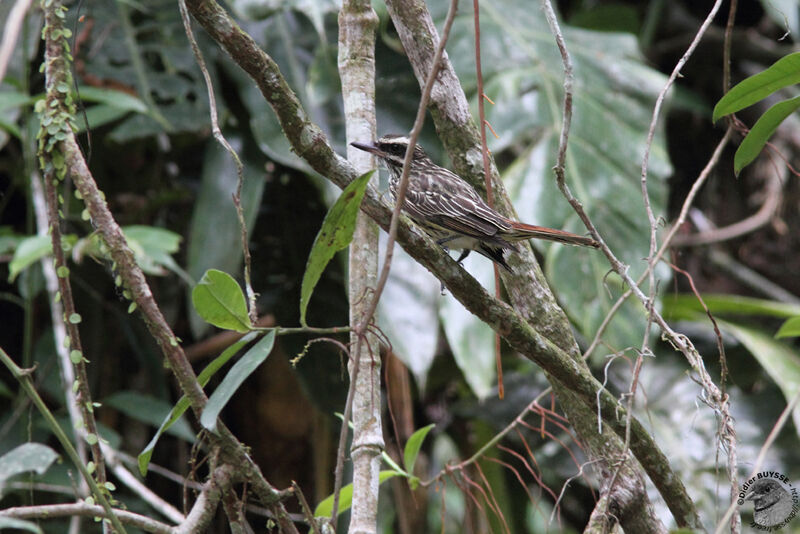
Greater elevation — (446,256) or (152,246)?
(446,256)

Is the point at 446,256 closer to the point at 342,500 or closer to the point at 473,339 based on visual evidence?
the point at 342,500

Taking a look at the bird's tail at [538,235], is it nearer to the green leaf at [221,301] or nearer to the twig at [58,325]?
the green leaf at [221,301]

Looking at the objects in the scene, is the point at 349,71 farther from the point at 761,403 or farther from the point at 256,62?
the point at 761,403

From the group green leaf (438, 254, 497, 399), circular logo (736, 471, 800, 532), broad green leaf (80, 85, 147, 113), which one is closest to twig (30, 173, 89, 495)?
broad green leaf (80, 85, 147, 113)

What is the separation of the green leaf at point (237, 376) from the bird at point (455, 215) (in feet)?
2.52

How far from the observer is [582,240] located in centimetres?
208

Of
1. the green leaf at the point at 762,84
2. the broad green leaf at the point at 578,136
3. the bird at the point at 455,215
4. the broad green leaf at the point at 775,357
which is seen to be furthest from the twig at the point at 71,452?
the broad green leaf at the point at 775,357

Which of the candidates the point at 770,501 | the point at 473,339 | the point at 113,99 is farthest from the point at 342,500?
the point at 113,99

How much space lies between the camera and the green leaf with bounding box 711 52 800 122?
1.69 meters

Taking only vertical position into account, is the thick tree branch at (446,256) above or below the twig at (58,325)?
above

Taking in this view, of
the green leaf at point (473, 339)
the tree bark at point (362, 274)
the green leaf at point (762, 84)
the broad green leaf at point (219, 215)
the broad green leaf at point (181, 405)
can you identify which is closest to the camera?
the broad green leaf at point (181, 405)

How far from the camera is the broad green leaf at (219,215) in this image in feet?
11.0

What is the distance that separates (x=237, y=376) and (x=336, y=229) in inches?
11.4

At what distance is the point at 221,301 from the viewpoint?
4.61 ft
